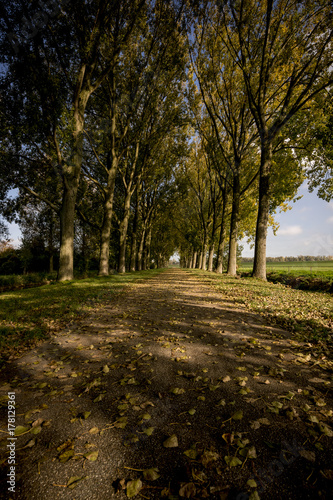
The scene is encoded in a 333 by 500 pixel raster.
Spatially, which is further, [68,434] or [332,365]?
[332,365]

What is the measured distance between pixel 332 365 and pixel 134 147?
22542 mm

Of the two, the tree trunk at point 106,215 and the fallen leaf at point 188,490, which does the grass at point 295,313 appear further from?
the tree trunk at point 106,215

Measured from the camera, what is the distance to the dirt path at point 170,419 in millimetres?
1709

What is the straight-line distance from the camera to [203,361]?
3.70m

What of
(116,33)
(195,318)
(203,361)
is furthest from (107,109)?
(203,361)

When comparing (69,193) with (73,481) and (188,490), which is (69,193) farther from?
(188,490)

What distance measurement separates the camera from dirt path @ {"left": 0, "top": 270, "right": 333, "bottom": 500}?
5.61ft

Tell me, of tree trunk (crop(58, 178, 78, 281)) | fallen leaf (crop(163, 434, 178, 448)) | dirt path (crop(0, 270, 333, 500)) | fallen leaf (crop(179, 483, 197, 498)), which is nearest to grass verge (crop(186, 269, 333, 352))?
dirt path (crop(0, 270, 333, 500))

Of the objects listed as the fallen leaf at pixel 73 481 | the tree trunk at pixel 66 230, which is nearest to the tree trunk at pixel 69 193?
the tree trunk at pixel 66 230

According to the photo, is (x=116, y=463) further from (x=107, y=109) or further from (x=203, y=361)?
(x=107, y=109)

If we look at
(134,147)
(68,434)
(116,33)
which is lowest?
(68,434)

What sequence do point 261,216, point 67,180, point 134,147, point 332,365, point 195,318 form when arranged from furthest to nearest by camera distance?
point 134,147, point 261,216, point 67,180, point 195,318, point 332,365

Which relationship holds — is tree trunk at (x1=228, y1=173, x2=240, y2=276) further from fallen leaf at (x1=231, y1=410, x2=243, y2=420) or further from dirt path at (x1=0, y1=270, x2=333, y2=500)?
fallen leaf at (x1=231, y1=410, x2=243, y2=420)

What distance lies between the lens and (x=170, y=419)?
2.42 meters
